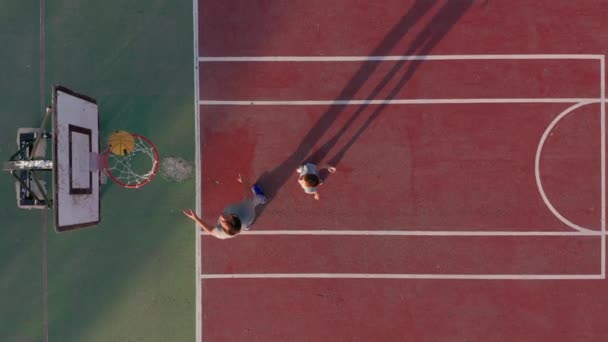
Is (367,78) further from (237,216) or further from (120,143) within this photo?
(120,143)

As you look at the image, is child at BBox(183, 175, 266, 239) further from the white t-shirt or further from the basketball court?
the white t-shirt

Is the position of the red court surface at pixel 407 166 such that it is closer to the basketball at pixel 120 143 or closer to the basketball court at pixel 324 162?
the basketball court at pixel 324 162

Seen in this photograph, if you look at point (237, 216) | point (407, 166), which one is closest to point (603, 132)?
A: point (407, 166)

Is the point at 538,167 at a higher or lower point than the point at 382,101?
lower

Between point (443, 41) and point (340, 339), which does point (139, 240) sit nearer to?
point (340, 339)

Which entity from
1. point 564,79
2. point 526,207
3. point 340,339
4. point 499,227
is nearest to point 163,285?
point 340,339
